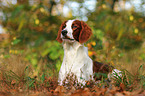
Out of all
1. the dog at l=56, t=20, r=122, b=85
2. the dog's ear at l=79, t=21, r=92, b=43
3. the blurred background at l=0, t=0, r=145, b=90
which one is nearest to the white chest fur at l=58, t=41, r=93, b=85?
the dog at l=56, t=20, r=122, b=85

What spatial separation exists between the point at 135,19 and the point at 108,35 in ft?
5.01

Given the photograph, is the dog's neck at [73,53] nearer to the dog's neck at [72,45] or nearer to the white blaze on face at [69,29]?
the dog's neck at [72,45]

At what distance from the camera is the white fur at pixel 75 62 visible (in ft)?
9.50

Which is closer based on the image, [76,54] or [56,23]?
[76,54]

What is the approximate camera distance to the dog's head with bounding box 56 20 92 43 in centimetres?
283

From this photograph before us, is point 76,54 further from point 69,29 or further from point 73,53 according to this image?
point 69,29

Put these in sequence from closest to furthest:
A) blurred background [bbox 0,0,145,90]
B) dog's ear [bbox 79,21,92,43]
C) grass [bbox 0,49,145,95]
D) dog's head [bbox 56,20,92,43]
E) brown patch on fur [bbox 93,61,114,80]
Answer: grass [bbox 0,49,145,95] → dog's head [bbox 56,20,92,43] → dog's ear [bbox 79,21,92,43] → brown patch on fur [bbox 93,61,114,80] → blurred background [bbox 0,0,145,90]

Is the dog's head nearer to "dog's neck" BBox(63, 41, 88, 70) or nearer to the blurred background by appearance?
"dog's neck" BBox(63, 41, 88, 70)

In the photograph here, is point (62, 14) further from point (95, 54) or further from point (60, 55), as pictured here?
point (95, 54)

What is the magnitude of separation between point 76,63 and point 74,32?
57 cm

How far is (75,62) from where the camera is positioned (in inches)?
115

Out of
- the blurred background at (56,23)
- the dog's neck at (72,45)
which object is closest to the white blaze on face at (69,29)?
the dog's neck at (72,45)

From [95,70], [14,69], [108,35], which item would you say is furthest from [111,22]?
Result: [14,69]

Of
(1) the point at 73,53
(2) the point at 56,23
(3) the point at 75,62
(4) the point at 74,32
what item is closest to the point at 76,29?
(4) the point at 74,32
